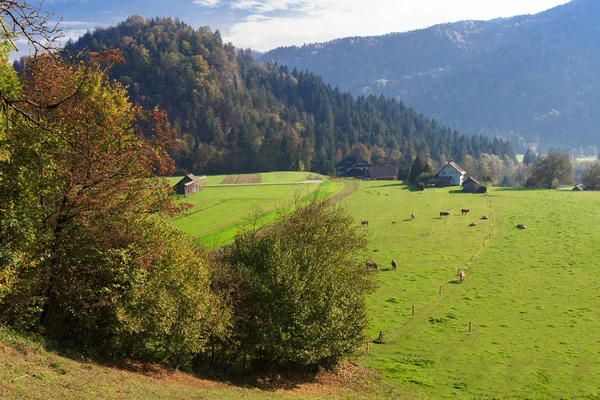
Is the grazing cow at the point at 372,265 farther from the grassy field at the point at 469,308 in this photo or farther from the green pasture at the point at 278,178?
the green pasture at the point at 278,178

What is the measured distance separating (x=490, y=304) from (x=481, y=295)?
2.60 m

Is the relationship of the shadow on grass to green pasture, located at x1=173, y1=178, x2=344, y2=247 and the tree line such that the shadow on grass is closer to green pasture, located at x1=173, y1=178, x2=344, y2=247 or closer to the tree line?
the tree line

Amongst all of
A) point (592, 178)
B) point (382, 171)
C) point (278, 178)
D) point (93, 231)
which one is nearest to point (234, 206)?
point (278, 178)

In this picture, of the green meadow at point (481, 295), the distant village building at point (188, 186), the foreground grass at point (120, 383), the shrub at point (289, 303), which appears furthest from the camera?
the distant village building at point (188, 186)

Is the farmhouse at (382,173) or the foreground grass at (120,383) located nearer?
the foreground grass at (120,383)

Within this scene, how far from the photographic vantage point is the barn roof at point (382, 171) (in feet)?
600

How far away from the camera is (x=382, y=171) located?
185 metres

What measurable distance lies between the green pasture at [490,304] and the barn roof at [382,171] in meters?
88.7

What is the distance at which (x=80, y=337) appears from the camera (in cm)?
2634

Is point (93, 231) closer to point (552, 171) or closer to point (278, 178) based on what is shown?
point (278, 178)

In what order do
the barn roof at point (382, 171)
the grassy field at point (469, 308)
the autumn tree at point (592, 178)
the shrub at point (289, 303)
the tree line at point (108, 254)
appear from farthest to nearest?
the barn roof at point (382, 171) < the autumn tree at point (592, 178) < the grassy field at point (469, 308) < the shrub at point (289, 303) < the tree line at point (108, 254)

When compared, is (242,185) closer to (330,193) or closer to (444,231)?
(330,193)

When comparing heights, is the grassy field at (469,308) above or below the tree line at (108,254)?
below

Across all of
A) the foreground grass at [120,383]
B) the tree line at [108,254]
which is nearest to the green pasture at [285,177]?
the tree line at [108,254]
